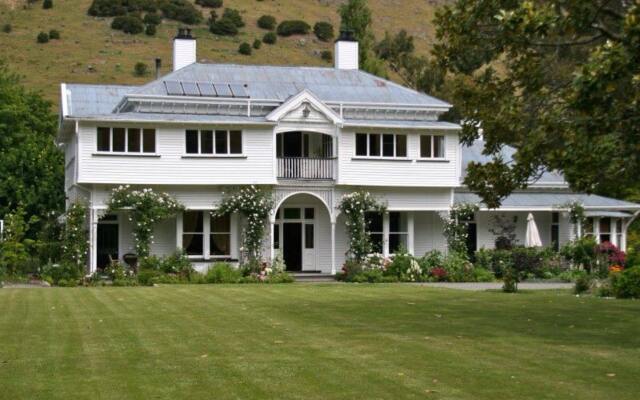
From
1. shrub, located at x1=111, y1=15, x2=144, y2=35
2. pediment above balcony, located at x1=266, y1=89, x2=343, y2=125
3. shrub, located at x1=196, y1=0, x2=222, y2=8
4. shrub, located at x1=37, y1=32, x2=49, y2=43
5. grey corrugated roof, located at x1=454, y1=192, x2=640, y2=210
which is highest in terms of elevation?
shrub, located at x1=196, y1=0, x2=222, y2=8

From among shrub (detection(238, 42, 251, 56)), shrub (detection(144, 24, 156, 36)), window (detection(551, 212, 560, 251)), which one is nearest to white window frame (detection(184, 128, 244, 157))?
window (detection(551, 212, 560, 251))

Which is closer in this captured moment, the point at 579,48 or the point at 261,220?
the point at 579,48

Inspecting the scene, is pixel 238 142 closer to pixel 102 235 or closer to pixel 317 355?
pixel 102 235

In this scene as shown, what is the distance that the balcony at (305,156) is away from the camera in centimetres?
4275

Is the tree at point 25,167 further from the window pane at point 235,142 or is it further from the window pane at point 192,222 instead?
the window pane at point 235,142

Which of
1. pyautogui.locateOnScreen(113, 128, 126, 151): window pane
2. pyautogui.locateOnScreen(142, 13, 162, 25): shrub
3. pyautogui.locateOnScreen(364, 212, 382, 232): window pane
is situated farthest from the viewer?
pyautogui.locateOnScreen(142, 13, 162, 25): shrub

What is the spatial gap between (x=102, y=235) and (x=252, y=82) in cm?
854

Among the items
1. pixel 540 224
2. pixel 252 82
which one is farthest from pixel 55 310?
pixel 540 224

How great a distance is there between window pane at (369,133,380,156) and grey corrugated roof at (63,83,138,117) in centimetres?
1041

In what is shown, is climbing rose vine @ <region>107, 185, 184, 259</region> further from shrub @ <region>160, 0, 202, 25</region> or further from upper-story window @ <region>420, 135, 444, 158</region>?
shrub @ <region>160, 0, 202, 25</region>

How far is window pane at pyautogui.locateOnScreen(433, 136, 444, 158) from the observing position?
44250 mm

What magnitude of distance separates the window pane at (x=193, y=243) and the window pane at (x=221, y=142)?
324cm

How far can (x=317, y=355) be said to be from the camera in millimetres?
15586

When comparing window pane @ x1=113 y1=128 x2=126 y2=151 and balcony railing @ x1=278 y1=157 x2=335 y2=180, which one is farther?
balcony railing @ x1=278 y1=157 x2=335 y2=180
